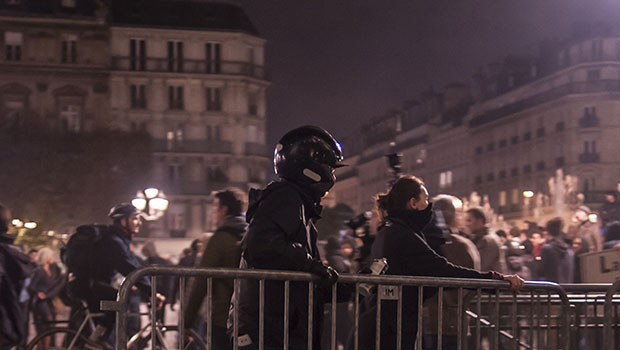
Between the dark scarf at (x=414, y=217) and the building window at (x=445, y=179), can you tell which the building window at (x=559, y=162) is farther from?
the dark scarf at (x=414, y=217)

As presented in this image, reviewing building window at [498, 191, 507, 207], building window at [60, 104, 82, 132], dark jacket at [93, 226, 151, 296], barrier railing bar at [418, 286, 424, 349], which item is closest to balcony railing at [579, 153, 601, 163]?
building window at [498, 191, 507, 207]

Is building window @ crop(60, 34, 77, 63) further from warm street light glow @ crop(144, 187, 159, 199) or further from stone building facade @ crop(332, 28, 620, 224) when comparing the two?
warm street light glow @ crop(144, 187, 159, 199)

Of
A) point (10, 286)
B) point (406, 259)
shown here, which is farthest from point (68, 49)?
point (406, 259)

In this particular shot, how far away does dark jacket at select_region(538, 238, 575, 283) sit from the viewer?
11.1 m

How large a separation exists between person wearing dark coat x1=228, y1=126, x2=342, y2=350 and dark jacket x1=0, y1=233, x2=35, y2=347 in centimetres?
337

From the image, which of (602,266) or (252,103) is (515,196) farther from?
(602,266)

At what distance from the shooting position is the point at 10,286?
7613 mm

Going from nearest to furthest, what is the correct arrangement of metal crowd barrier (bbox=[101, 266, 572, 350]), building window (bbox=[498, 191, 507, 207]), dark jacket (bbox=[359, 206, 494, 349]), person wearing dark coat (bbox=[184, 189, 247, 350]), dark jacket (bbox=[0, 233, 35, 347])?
metal crowd barrier (bbox=[101, 266, 572, 350]), dark jacket (bbox=[359, 206, 494, 349]), person wearing dark coat (bbox=[184, 189, 247, 350]), dark jacket (bbox=[0, 233, 35, 347]), building window (bbox=[498, 191, 507, 207])

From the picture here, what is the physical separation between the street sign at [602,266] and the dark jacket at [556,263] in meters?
1.20

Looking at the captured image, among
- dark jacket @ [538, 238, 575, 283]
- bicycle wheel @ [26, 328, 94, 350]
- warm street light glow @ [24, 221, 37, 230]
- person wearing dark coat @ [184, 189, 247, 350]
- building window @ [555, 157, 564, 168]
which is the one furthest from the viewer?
building window @ [555, 157, 564, 168]

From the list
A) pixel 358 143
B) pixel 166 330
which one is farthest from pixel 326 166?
pixel 358 143

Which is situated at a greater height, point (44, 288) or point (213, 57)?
point (213, 57)

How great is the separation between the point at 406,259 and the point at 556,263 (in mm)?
5817

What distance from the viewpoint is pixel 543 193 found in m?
70.2
